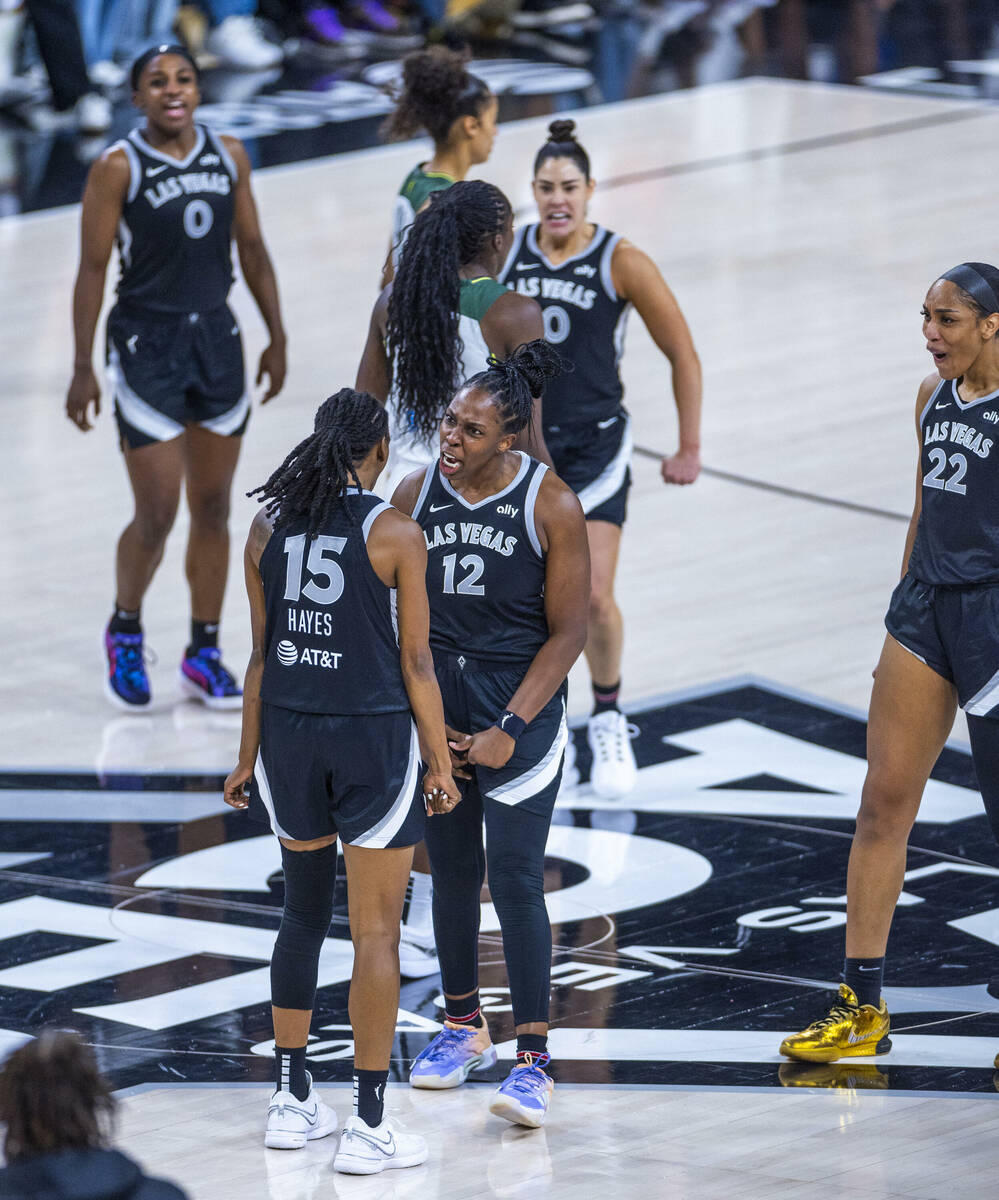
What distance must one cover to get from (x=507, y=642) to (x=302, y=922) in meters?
0.66

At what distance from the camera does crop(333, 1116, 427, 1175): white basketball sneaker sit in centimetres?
402

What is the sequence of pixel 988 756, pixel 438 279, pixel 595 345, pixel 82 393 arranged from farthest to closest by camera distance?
pixel 82 393
pixel 595 345
pixel 438 279
pixel 988 756

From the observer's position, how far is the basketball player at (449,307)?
4.93 metres

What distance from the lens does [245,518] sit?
27.4 ft

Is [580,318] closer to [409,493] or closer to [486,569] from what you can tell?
[409,493]

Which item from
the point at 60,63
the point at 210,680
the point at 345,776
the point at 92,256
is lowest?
the point at 210,680

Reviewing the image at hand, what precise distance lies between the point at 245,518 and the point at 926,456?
4.35 m

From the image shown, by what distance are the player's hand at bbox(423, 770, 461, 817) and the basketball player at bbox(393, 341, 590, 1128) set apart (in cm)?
12

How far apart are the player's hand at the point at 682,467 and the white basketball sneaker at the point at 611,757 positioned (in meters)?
0.67

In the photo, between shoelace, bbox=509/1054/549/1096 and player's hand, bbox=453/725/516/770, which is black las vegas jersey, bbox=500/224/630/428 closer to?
player's hand, bbox=453/725/516/770

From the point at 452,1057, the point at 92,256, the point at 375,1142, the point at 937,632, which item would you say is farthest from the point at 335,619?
the point at 92,256

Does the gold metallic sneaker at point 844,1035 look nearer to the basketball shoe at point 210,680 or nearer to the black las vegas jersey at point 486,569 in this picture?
the black las vegas jersey at point 486,569

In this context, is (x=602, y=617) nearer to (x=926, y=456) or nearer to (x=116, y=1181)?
(x=926, y=456)

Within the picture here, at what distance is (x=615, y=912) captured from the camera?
17.9ft
